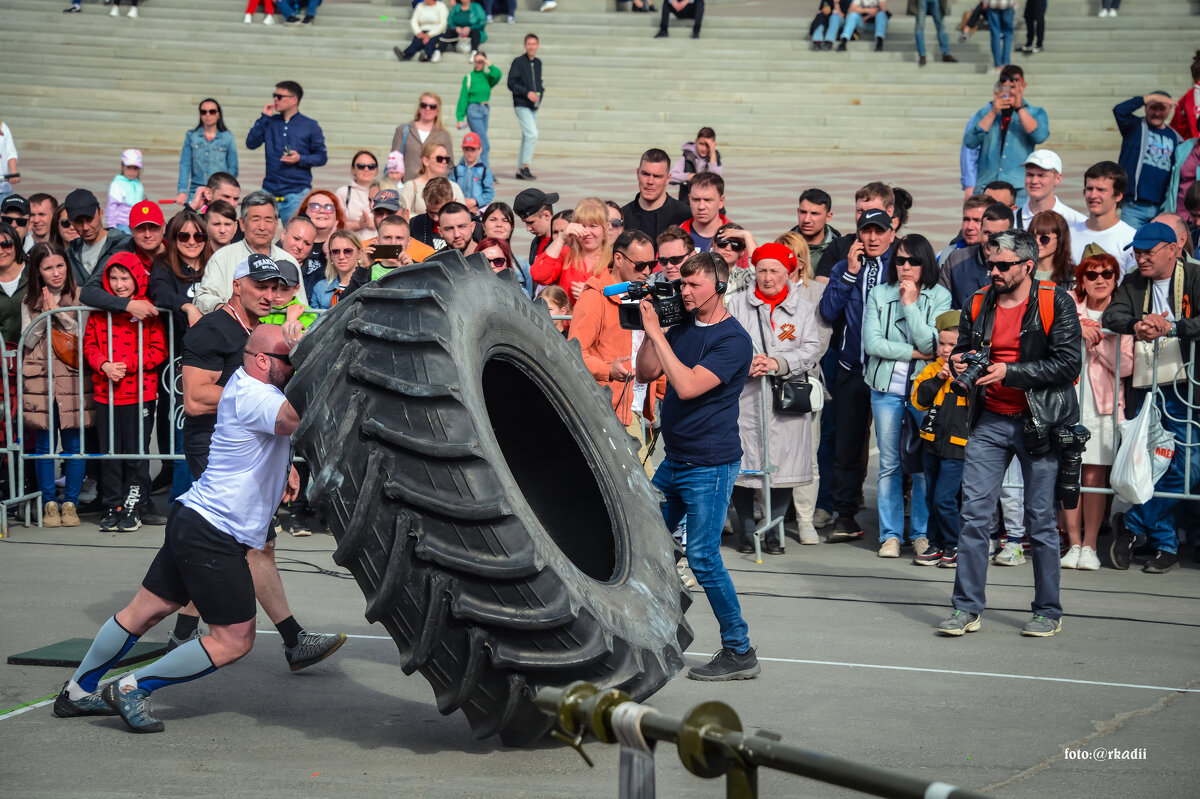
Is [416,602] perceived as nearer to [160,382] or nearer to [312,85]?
[160,382]

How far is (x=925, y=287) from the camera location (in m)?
8.91

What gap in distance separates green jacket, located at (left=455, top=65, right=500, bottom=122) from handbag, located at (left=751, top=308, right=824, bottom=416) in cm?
1366

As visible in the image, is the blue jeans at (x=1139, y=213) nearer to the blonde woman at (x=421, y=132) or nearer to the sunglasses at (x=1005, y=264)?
the sunglasses at (x=1005, y=264)

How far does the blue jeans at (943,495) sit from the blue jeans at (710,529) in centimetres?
269

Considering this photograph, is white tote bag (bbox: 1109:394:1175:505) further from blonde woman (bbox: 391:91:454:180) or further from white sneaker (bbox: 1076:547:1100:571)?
blonde woman (bbox: 391:91:454:180)

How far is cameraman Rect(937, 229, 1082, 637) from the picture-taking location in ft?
22.9

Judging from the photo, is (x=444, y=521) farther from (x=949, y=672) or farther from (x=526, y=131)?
(x=526, y=131)

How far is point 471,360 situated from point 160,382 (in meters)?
4.99

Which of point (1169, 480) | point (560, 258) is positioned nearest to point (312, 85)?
point (560, 258)

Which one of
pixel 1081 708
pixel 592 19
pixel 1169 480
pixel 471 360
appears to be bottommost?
pixel 1081 708

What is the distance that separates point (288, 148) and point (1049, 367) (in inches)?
379

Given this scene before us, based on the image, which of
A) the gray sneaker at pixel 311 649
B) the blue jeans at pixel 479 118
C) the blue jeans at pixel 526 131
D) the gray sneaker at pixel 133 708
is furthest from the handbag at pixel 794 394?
the blue jeans at pixel 526 131

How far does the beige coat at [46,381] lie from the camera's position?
9.19 meters

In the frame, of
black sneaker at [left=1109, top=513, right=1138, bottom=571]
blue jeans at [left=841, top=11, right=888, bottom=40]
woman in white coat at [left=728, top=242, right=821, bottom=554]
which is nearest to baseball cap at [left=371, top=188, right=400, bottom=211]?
woman in white coat at [left=728, top=242, right=821, bottom=554]
